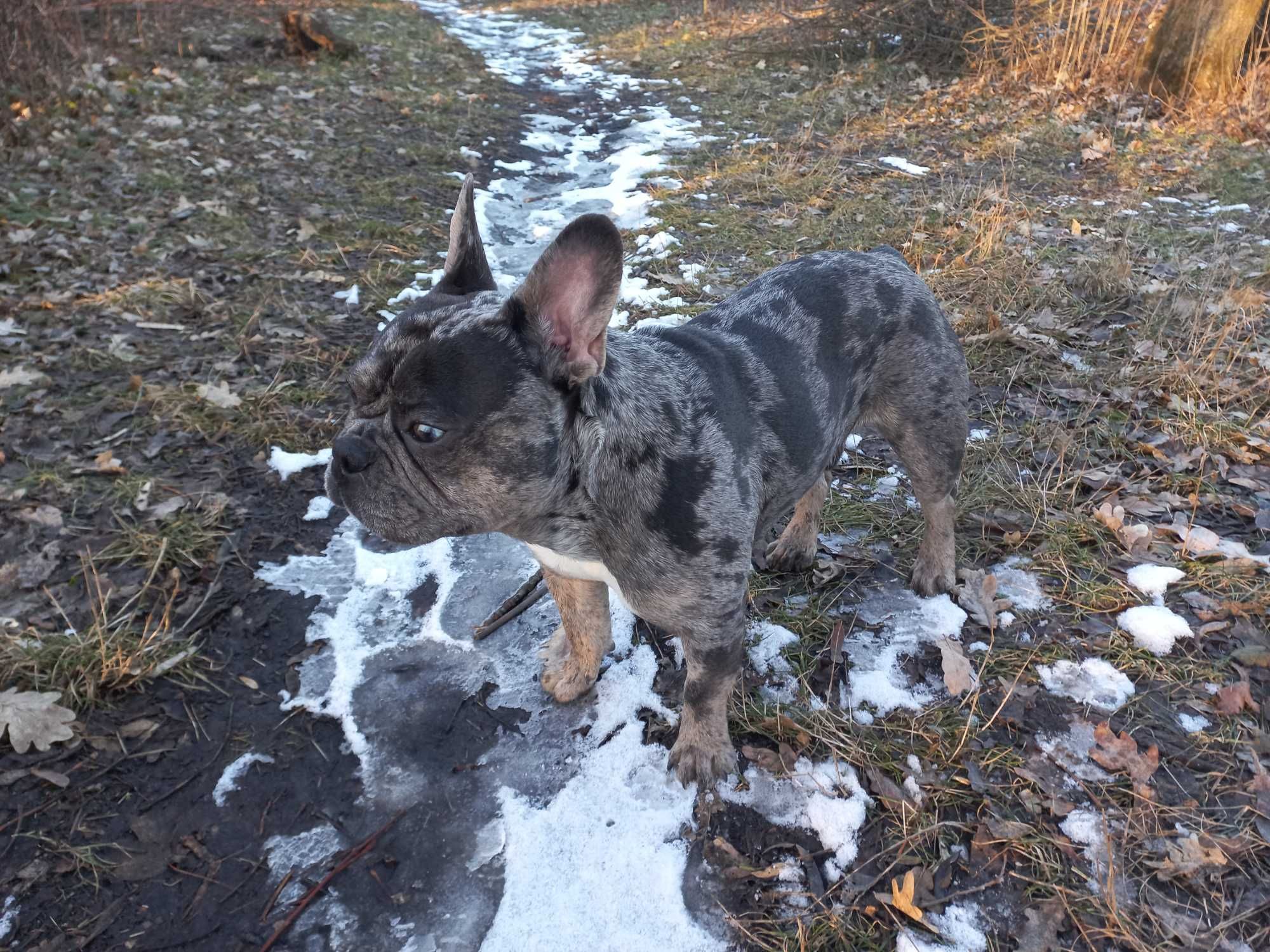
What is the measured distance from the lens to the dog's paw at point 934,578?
14.1ft

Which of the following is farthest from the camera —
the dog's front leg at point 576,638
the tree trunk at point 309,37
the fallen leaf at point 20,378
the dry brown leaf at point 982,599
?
the tree trunk at point 309,37

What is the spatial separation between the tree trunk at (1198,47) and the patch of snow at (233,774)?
13746mm

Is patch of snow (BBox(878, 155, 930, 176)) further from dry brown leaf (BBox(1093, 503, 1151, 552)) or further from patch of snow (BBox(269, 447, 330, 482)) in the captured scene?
patch of snow (BBox(269, 447, 330, 482))

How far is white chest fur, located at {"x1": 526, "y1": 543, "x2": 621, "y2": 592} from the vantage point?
3104 millimetres

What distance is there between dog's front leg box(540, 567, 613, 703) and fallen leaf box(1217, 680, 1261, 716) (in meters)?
2.82

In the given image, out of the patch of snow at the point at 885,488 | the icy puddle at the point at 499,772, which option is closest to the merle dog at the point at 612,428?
the icy puddle at the point at 499,772

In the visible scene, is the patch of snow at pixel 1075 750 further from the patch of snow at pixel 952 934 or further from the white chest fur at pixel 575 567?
the white chest fur at pixel 575 567

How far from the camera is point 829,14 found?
1466cm

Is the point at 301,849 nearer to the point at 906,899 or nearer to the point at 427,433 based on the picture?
the point at 427,433

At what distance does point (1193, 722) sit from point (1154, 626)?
1.86ft

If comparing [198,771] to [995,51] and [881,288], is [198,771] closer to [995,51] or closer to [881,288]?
[881,288]

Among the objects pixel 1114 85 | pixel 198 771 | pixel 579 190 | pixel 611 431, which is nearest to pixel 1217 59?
pixel 1114 85

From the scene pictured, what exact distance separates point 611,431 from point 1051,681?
8.32 feet

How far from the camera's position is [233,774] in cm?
335
